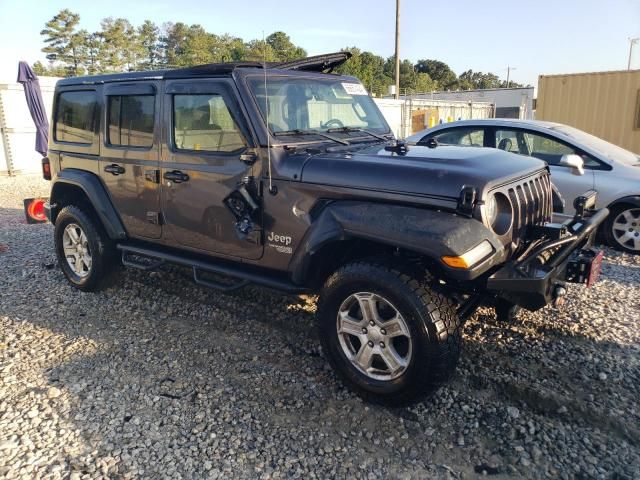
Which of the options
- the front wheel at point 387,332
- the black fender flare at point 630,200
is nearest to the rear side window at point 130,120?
the front wheel at point 387,332

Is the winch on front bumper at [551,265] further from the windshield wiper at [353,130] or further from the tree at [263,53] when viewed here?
the tree at [263,53]

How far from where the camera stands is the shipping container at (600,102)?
12.4 m

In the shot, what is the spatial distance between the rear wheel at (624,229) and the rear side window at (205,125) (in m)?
5.02

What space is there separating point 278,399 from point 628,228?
203 inches

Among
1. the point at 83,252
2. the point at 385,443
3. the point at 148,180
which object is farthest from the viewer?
the point at 83,252

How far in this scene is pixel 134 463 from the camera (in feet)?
9.01

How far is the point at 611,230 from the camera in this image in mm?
6480

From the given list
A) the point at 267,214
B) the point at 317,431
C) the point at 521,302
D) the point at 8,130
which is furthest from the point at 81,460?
the point at 8,130

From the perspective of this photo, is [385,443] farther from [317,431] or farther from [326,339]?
[326,339]

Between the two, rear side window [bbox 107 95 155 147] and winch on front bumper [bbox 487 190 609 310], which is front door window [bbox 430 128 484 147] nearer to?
winch on front bumper [bbox 487 190 609 310]

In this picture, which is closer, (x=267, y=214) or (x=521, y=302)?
(x=521, y=302)

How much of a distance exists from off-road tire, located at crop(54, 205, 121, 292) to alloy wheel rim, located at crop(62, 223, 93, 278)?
0.05m

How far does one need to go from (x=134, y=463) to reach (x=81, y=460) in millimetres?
292

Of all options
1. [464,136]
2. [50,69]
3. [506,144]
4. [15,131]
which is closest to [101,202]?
[464,136]
